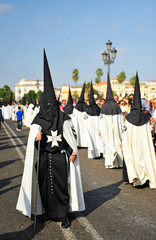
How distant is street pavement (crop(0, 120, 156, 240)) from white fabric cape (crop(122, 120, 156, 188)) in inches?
12.3

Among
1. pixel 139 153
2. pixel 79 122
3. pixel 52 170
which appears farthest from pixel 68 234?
pixel 79 122

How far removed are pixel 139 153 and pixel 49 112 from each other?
3.10 meters

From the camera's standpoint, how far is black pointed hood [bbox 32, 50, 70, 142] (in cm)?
496

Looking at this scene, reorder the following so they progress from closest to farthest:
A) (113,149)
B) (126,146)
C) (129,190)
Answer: (129,190) → (126,146) → (113,149)

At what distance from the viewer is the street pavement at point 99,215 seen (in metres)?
4.65

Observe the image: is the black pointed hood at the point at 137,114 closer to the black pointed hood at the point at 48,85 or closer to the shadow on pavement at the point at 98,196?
the shadow on pavement at the point at 98,196

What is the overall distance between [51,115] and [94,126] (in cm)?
737

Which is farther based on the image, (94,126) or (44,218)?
(94,126)

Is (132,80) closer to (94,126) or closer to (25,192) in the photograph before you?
(94,126)

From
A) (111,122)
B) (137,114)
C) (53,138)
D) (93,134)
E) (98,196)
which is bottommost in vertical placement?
(98,196)

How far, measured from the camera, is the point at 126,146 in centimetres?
756

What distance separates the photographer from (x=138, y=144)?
7.49m

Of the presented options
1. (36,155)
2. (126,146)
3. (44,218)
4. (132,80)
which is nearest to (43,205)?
(44,218)

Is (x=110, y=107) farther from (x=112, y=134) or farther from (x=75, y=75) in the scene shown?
(x=75, y=75)
